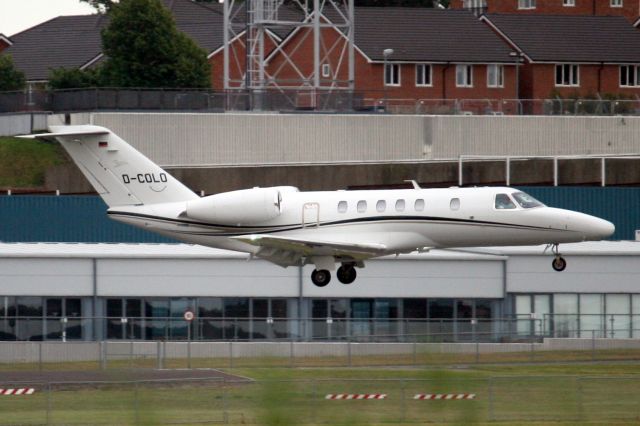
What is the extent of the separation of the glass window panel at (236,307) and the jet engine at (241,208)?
1030cm

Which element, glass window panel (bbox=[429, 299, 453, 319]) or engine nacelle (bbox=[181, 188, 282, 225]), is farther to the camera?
glass window panel (bbox=[429, 299, 453, 319])

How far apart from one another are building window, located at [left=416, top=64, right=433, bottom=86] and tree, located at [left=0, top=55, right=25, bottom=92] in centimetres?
2226

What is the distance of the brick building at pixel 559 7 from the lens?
328 feet

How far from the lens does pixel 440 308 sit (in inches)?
1935

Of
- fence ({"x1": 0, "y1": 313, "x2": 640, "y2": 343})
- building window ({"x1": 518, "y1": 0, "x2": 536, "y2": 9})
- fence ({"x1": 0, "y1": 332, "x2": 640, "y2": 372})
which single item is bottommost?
fence ({"x1": 0, "y1": 332, "x2": 640, "y2": 372})

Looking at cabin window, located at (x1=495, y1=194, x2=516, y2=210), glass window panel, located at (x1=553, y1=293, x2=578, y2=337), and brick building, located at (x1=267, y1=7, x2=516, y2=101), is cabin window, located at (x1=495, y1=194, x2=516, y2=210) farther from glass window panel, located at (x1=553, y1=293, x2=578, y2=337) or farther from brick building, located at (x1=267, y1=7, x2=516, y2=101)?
brick building, located at (x1=267, y1=7, x2=516, y2=101)

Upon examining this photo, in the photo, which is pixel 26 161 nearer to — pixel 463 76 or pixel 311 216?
pixel 311 216

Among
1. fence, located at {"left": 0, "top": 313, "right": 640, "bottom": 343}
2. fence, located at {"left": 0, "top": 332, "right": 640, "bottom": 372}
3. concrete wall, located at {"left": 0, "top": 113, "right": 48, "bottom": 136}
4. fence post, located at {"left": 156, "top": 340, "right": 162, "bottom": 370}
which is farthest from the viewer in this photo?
concrete wall, located at {"left": 0, "top": 113, "right": 48, "bottom": 136}

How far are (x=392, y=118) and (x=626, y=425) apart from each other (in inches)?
1318

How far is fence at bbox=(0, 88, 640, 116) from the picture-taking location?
6194cm

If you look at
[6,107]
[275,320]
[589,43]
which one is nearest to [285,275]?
[275,320]

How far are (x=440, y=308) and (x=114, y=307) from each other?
10760 millimetres

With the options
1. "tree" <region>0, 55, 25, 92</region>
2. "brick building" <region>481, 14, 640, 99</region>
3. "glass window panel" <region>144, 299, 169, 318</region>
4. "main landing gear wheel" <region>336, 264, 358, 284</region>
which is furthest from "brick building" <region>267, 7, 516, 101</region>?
"main landing gear wheel" <region>336, 264, 358, 284</region>

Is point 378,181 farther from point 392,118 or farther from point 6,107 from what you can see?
point 6,107
